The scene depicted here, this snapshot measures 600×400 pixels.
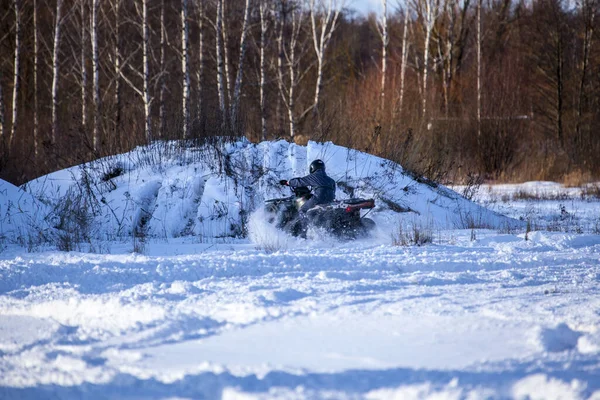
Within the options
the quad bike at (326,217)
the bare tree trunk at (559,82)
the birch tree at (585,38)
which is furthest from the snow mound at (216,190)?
the bare tree trunk at (559,82)

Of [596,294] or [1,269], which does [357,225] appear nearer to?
[596,294]

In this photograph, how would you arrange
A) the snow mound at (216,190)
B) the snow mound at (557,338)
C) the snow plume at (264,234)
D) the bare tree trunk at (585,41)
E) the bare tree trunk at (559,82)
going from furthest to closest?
1. the bare tree trunk at (559,82)
2. the bare tree trunk at (585,41)
3. the snow mound at (216,190)
4. the snow plume at (264,234)
5. the snow mound at (557,338)

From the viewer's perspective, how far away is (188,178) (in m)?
12.7

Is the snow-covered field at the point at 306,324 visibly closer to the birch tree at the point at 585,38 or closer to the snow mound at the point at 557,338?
the snow mound at the point at 557,338

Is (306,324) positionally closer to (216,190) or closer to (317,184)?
(317,184)

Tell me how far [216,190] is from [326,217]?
140 inches

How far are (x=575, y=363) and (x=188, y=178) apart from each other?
390 inches

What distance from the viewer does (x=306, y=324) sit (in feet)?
15.5

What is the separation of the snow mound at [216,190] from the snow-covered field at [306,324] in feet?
11.4

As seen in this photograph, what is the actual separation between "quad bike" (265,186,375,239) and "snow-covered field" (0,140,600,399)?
48.4 inches

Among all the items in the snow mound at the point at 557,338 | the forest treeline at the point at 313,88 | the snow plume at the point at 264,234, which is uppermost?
the forest treeline at the point at 313,88

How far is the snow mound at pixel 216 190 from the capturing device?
1166 cm

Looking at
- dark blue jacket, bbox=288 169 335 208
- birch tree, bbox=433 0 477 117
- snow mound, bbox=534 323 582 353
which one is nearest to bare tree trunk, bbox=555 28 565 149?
birch tree, bbox=433 0 477 117

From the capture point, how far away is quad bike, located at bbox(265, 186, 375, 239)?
30.4 ft
